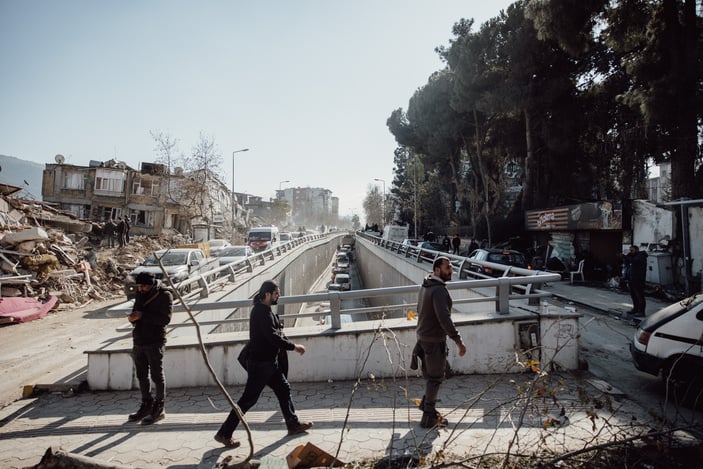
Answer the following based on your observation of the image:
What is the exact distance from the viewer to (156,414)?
4398 mm

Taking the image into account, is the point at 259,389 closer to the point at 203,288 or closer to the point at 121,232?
the point at 203,288

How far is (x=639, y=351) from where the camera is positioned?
515cm

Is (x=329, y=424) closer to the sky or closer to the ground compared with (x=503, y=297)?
closer to the ground

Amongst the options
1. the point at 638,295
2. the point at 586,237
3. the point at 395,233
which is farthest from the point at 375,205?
the point at 638,295

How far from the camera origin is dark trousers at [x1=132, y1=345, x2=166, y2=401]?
442cm

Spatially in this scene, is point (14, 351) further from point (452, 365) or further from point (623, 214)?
point (623, 214)

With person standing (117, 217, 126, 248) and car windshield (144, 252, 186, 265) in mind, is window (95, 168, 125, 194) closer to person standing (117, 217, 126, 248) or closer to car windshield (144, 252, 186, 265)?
person standing (117, 217, 126, 248)

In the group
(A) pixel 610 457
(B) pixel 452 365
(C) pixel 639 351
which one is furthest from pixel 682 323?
(B) pixel 452 365

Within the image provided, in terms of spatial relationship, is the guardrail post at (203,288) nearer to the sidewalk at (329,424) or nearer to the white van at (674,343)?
the sidewalk at (329,424)

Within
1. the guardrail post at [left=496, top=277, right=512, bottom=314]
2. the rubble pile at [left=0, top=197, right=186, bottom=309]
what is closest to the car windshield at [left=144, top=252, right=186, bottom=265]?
the rubble pile at [left=0, top=197, right=186, bottom=309]

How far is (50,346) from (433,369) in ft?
29.0

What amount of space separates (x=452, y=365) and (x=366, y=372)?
1308 mm

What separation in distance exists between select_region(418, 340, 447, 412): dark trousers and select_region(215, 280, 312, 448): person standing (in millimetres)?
1285

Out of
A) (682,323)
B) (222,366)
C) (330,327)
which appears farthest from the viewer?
(330,327)
